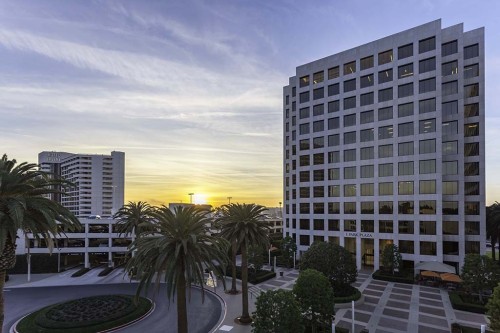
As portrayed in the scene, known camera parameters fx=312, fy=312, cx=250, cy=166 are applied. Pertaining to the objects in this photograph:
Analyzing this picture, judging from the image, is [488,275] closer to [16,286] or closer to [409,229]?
[409,229]

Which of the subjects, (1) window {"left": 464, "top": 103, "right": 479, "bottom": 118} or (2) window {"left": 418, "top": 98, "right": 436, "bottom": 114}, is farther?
(1) window {"left": 464, "top": 103, "right": 479, "bottom": 118}

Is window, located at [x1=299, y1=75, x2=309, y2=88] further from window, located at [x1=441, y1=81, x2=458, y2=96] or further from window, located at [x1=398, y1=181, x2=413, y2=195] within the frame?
window, located at [x1=398, y1=181, x2=413, y2=195]

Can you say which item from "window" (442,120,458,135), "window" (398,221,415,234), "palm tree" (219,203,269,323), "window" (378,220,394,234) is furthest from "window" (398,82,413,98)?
"palm tree" (219,203,269,323)

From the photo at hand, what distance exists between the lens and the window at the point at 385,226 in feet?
212

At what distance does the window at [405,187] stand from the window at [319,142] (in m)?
20.2

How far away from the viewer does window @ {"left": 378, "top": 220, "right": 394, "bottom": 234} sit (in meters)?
64.8

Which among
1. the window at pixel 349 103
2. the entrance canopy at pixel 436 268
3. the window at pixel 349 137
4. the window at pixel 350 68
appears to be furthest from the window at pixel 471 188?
the window at pixel 350 68

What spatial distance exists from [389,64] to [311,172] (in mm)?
29850

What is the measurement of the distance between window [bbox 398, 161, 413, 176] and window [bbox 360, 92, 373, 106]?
15.2 meters

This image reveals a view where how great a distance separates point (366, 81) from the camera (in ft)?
230

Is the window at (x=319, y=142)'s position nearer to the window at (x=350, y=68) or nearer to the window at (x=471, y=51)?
the window at (x=350, y=68)

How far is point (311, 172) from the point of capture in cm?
7856

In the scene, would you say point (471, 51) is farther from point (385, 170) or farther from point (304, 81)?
point (304, 81)

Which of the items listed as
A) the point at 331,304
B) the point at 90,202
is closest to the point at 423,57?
the point at 331,304
